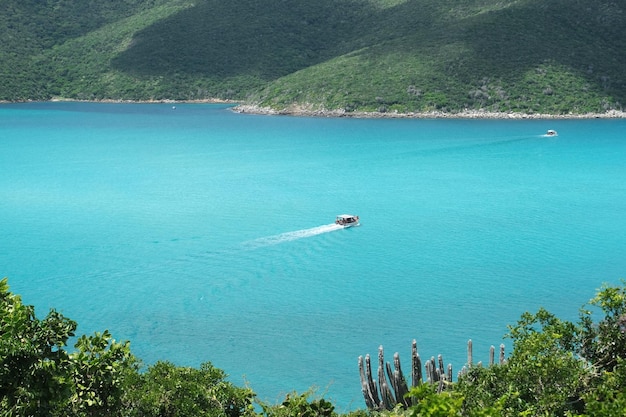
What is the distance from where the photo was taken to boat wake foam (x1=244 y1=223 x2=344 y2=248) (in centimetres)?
3241

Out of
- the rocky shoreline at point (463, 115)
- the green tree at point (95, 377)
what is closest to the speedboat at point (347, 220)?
the green tree at point (95, 377)

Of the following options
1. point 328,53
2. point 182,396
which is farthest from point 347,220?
point 328,53

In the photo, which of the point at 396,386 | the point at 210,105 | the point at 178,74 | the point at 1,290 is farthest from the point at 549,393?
the point at 178,74

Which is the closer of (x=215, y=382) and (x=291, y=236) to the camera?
(x=215, y=382)

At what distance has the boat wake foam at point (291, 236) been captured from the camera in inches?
1276

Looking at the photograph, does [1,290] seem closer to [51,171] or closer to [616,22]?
[51,171]

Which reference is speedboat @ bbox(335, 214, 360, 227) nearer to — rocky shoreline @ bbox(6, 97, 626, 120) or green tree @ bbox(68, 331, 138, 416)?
green tree @ bbox(68, 331, 138, 416)

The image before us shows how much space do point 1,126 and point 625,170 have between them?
71.7m

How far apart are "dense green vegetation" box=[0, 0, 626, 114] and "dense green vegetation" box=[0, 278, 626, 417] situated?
3323 inches

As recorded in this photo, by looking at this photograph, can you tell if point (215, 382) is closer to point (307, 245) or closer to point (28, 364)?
point (28, 364)

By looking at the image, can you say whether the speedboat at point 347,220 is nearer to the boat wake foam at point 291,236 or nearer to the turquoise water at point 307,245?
the boat wake foam at point 291,236

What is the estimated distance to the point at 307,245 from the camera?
32.8 meters

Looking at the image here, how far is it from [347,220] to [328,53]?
114059mm

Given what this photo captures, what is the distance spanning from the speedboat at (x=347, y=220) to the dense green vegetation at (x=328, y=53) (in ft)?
201
